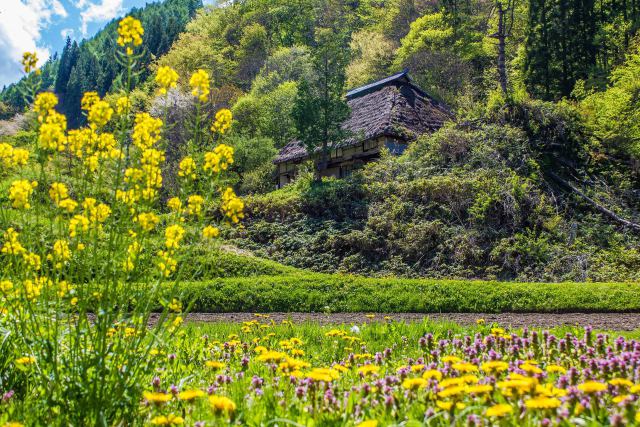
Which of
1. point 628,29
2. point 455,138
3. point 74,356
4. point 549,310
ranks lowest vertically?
point 549,310

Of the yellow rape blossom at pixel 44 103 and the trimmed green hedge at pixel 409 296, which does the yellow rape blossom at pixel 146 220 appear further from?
the trimmed green hedge at pixel 409 296

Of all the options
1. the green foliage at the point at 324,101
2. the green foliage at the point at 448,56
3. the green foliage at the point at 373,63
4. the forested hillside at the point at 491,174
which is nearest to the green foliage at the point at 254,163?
the forested hillside at the point at 491,174

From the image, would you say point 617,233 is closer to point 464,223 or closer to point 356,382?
point 464,223

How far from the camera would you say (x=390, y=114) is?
63.5 ft

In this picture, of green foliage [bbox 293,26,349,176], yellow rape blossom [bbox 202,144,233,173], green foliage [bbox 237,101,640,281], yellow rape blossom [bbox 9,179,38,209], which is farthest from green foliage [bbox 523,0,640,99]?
yellow rape blossom [bbox 9,179,38,209]

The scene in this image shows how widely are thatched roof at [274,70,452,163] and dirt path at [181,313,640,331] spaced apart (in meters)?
10.6

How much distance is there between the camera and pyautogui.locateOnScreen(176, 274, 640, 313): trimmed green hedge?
8945 millimetres

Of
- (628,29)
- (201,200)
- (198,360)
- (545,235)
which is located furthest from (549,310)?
(628,29)

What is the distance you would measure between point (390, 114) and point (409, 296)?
11.2 m

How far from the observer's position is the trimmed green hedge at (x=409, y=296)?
895cm

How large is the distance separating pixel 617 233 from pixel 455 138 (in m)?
5.42

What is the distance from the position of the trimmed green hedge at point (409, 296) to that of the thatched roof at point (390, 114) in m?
9.19

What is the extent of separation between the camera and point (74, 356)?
2.59 metres

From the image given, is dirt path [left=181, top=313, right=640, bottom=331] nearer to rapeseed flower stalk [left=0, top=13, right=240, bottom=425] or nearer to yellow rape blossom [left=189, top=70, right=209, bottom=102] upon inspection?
rapeseed flower stalk [left=0, top=13, right=240, bottom=425]
